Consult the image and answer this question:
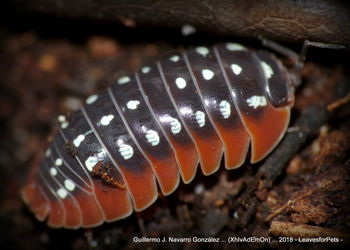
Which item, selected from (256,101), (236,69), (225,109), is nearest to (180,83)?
(225,109)

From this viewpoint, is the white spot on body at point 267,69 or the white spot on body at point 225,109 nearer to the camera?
the white spot on body at point 225,109

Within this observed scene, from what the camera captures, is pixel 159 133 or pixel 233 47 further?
pixel 233 47

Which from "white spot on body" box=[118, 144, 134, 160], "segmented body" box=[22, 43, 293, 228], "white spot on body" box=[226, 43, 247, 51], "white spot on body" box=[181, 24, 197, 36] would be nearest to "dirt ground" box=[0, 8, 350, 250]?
"white spot on body" box=[181, 24, 197, 36]

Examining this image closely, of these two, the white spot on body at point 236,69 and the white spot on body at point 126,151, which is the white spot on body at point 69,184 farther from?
the white spot on body at point 236,69

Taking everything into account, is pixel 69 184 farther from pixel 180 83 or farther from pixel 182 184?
pixel 180 83

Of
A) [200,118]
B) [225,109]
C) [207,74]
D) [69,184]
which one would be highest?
[207,74]

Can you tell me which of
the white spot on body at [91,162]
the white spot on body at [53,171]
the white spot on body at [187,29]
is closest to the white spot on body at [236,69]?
the white spot on body at [187,29]
